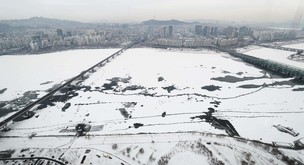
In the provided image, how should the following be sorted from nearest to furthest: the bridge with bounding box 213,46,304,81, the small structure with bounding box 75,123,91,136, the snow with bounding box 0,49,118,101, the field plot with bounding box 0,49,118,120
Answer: the small structure with bounding box 75,123,91,136, the field plot with bounding box 0,49,118,120, the snow with bounding box 0,49,118,101, the bridge with bounding box 213,46,304,81

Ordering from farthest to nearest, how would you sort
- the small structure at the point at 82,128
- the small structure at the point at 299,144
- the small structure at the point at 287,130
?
the small structure at the point at 82,128 → the small structure at the point at 287,130 → the small structure at the point at 299,144

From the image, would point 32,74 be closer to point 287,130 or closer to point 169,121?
point 169,121

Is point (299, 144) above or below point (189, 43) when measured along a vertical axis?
below

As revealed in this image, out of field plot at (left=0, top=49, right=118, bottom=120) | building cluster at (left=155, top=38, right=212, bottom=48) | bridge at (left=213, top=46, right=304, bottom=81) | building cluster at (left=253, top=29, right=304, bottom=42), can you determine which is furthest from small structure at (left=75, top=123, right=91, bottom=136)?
building cluster at (left=253, top=29, right=304, bottom=42)

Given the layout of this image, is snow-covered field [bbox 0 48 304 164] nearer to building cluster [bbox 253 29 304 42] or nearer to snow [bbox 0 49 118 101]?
snow [bbox 0 49 118 101]

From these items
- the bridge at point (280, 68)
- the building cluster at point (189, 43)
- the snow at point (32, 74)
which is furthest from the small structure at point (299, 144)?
the building cluster at point (189, 43)

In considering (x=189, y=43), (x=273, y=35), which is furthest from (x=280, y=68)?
(x=273, y=35)

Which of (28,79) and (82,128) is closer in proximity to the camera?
(82,128)

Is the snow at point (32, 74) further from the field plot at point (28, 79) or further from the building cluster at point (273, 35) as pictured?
the building cluster at point (273, 35)

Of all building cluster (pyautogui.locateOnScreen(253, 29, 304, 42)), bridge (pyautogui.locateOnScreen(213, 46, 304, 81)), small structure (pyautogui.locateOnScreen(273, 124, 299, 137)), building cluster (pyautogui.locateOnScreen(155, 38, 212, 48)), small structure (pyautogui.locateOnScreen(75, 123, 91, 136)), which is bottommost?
small structure (pyautogui.locateOnScreen(75, 123, 91, 136))
